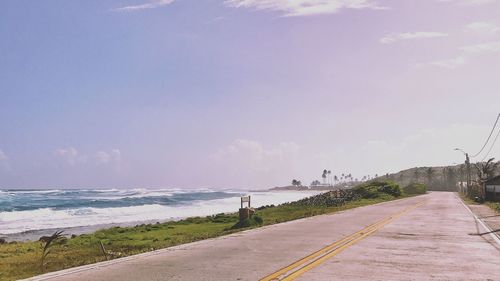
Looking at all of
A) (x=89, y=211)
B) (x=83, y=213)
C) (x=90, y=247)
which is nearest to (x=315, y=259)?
(x=90, y=247)

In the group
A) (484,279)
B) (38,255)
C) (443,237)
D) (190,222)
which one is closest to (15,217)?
(190,222)

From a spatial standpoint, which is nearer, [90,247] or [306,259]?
[306,259]

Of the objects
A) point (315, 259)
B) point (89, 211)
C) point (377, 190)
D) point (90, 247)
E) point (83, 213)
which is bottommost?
point (90, 247)

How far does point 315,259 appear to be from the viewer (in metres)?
12.1

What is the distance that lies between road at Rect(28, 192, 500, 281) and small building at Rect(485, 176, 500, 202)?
3686 cm

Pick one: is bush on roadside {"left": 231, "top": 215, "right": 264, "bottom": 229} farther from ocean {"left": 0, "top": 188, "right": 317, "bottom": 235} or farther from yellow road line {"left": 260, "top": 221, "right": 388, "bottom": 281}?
ocean {"left": 0, "top": 188, "right": 317, "bottom": 235}

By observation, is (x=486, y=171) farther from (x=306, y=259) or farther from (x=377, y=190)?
(x=306, y=259)

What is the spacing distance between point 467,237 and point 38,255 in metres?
16.6

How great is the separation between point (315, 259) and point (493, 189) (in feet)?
155

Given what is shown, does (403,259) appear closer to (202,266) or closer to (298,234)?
(202,266)

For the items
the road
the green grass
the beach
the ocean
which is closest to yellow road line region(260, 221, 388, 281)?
the road

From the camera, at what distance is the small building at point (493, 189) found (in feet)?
168

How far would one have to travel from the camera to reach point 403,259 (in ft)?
40.9

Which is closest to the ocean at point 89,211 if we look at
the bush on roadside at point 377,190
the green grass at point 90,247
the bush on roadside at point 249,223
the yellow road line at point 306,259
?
the green grass at point 90,247
